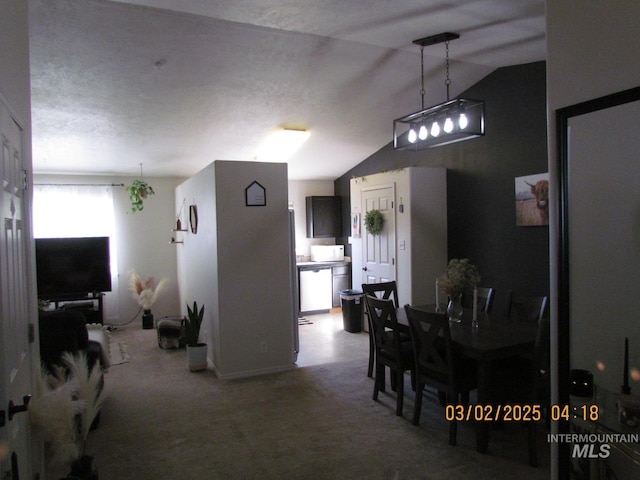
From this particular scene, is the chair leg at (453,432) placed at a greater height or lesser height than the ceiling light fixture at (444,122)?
lesser

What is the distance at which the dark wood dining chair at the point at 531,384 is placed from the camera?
2807 mm

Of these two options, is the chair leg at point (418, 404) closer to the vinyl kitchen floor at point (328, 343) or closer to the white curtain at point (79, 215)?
the vinyl kitchen floor at point (328, 343)

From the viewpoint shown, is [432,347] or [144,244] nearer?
[432,347]

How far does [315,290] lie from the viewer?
297 inches

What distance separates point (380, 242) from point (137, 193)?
3677 mm

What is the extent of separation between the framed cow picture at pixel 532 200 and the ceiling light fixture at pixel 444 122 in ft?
4.62

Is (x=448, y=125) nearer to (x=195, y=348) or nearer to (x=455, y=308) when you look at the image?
(x=455, y=308)

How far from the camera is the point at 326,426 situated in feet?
11.1

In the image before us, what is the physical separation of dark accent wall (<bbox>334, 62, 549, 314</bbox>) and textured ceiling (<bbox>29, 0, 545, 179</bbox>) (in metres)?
0.32

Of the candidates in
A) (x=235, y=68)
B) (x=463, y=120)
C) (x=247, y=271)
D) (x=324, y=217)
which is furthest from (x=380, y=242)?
(x=235, y=68)

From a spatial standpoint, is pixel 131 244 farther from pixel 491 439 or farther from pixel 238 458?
pixel 491 439

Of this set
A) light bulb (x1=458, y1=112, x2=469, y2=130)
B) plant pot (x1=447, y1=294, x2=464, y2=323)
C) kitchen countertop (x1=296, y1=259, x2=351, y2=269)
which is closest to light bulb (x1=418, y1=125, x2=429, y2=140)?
light bulb (x1=458, y1=112, x2=469, y2=130)

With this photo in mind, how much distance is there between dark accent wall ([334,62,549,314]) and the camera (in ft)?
15.0

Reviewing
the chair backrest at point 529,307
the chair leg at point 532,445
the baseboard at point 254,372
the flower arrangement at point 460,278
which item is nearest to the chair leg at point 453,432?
the chair leg at point 532,445
